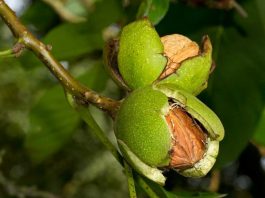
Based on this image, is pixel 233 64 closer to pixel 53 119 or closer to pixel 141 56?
pixel 53 119

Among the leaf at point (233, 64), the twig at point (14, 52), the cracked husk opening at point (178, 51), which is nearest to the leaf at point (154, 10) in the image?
the cracked husk opening at point (178, 51)

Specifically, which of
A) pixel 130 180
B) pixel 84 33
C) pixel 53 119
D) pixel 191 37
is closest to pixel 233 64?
pixel 191 37

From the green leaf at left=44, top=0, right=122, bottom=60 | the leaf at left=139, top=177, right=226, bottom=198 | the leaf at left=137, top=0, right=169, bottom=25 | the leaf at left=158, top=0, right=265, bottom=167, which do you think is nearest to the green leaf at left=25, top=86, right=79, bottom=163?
the green leaf at left=44, top=0, right=122, bottom=60

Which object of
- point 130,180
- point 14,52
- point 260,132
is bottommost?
point 260,132

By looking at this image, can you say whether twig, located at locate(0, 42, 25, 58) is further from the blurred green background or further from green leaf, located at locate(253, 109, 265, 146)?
green leaf, located at locate(253, 109, 265, 146)

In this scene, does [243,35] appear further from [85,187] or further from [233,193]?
[85,187]

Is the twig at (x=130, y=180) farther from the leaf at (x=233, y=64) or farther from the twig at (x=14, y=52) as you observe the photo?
the leaf at (x=233, y=64)

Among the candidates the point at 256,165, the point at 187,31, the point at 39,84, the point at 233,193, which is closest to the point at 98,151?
the point at 39,84

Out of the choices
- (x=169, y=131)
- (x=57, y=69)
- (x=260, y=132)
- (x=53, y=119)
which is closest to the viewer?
(x=169, y=131)
